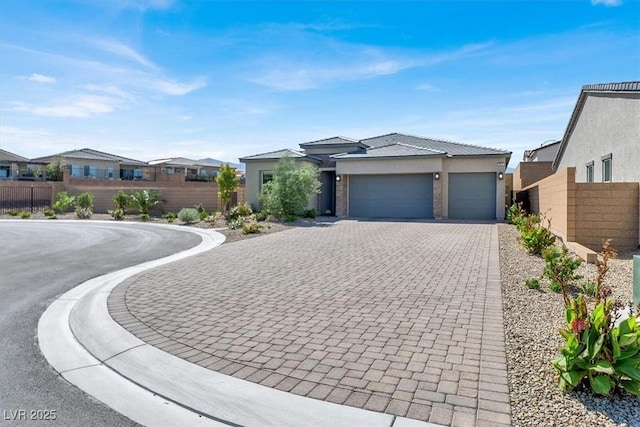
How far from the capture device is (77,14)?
A: 11.5m

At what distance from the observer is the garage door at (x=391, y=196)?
23.0 metres

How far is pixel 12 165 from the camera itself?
4338cm

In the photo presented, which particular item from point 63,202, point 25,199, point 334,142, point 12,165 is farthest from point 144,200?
point 12,165

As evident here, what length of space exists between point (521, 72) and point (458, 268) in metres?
11.3

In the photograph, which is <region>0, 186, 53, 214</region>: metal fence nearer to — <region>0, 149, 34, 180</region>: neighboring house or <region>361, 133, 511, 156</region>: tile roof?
<region>0, 149, 34, 180</region>: neighboring house

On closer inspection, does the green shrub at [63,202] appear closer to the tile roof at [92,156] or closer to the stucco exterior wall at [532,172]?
the tile roof at [92,156]

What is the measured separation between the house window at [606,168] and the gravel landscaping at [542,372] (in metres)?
6.91

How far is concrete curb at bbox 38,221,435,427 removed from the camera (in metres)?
3.10

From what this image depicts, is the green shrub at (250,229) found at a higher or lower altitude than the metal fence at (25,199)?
lower

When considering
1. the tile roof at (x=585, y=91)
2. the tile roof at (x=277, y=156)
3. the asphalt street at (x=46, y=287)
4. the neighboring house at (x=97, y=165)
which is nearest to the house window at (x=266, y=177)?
the tile roof at (x=277, y=156)

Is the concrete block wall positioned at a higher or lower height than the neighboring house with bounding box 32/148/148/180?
lower

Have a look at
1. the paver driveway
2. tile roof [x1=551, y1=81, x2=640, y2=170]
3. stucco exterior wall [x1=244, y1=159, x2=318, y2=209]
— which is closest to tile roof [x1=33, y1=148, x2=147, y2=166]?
stucco exterior wall [x1=244, y1=159, x2=318, y2=209]

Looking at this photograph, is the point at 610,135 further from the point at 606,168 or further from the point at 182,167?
the point at 182,167

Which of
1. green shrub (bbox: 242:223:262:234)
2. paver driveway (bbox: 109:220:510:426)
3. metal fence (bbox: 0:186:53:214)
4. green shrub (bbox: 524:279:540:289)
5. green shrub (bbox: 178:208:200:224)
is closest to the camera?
paver driveway (bbox: 109:220:510:426)
